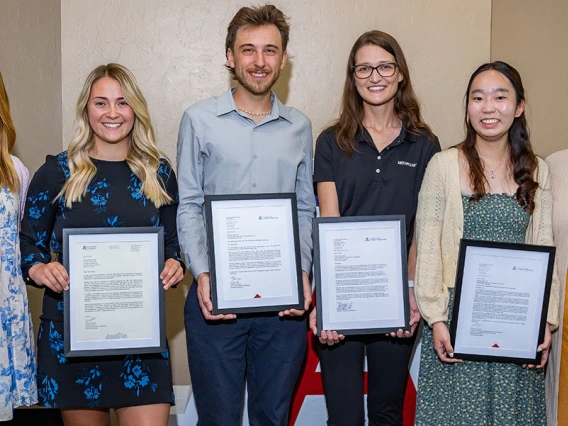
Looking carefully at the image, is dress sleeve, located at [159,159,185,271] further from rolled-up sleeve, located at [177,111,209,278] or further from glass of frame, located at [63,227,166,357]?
glass of frame, located at [63,227,166,357]

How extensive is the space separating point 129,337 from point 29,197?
26.1 inches

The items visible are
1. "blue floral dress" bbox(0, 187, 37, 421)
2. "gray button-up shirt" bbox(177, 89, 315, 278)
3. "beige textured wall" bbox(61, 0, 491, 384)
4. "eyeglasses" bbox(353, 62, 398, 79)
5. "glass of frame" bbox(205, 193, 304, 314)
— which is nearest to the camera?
"blue floral dress" bbox(0, 187, 37, 421)

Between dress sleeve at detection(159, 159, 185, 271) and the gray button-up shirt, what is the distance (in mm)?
56

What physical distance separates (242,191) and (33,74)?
1487mm

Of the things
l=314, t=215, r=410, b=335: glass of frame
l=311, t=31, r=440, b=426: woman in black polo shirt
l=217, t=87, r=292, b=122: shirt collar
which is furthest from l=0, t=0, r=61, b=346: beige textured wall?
l=314, t=215, r=410, b=335: glass of frame

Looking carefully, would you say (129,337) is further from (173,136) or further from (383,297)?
(173,136)

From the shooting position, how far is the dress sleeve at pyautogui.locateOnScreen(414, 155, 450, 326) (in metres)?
2.52

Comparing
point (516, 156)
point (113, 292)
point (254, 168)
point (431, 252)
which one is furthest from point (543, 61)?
point (113, 292)

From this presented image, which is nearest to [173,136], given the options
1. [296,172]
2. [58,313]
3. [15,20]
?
[15,20]

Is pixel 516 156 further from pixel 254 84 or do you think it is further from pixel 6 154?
pixel 6 154

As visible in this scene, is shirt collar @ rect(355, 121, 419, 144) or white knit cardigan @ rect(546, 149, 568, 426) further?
shirt collar @ rect(355, 121, 419, 144)

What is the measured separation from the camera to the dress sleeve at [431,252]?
99.3 inches

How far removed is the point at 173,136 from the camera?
3883 mm

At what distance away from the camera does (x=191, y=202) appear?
8.68 feet
